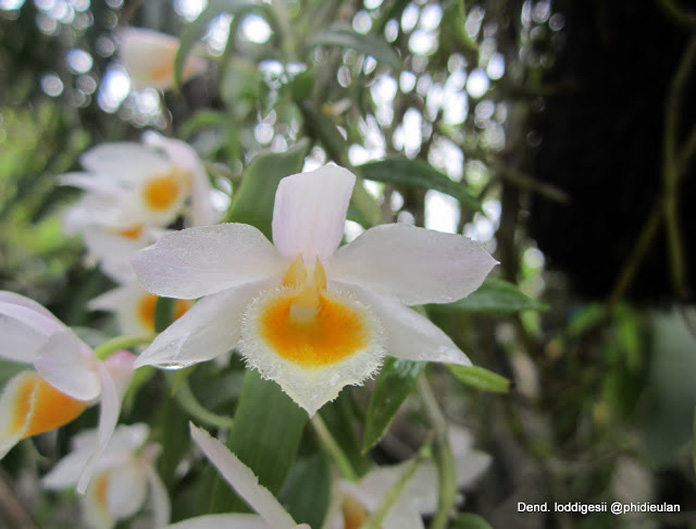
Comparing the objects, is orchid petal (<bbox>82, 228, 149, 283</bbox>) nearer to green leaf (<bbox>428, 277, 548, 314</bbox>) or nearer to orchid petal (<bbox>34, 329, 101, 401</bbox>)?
orchid petal (<bbox>34, 329, 101, 401</bbox>)

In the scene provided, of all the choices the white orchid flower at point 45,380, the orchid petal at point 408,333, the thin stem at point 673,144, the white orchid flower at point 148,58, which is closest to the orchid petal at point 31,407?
the white orchid flower at point 45,380

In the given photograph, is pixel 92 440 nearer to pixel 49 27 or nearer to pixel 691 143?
pixel 691 143

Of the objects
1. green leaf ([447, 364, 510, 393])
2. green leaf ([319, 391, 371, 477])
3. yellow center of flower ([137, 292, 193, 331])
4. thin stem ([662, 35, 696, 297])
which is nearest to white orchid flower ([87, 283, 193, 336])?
yellow center of flower ([137, 292, 193, 331])

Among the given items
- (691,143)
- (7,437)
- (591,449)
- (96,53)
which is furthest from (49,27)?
(591,449)

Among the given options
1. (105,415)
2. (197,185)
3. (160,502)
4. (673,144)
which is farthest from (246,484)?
(673,144)

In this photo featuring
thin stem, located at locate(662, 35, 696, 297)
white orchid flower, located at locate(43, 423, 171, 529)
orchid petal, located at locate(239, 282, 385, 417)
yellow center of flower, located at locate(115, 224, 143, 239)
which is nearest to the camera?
orchid petal, located at locate(239, 282, 385, 417)

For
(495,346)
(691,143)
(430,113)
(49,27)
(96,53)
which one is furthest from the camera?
(49,27)

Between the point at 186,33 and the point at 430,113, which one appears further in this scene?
the point at 430,113
